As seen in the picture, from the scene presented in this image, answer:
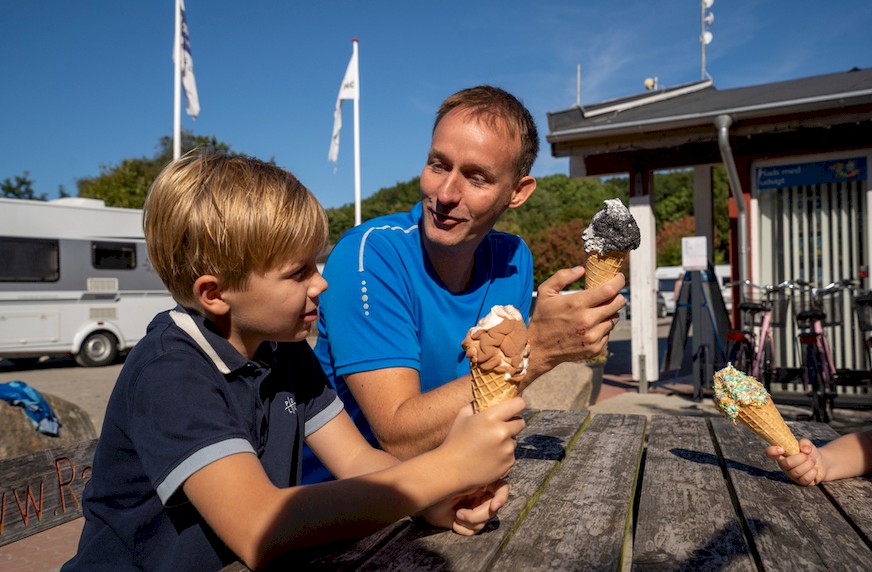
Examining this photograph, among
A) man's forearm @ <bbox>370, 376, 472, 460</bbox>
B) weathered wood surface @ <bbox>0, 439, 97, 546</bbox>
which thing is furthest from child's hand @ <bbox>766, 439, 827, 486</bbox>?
weathered wood surface @ <bbox>0, 439, 97, 546</bbox>

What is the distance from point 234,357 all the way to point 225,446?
0.99ft

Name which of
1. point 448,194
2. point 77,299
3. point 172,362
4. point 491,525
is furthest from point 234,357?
point 77,299

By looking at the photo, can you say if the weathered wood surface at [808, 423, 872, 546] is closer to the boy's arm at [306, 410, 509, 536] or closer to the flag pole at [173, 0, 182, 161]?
the boy's arm at [306, 410, 509, 536]

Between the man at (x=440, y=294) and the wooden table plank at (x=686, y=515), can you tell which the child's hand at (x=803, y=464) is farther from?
the man at (x=440, y=294)

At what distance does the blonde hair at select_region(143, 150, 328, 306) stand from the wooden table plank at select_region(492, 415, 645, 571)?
862 mm

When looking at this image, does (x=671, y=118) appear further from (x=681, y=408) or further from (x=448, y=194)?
(x=448, y=194)

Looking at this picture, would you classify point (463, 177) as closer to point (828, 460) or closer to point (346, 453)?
point (346, 453)

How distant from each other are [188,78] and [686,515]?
17172 millimetres

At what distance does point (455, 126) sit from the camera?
7.40 feet

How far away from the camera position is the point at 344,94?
62.3 feet

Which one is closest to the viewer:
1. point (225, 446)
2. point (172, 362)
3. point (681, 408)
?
point (225, 446)

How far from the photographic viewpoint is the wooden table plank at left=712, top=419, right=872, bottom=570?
56.8 inches

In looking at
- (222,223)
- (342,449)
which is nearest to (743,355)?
(342,449)

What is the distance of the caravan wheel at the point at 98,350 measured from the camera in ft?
45.8
